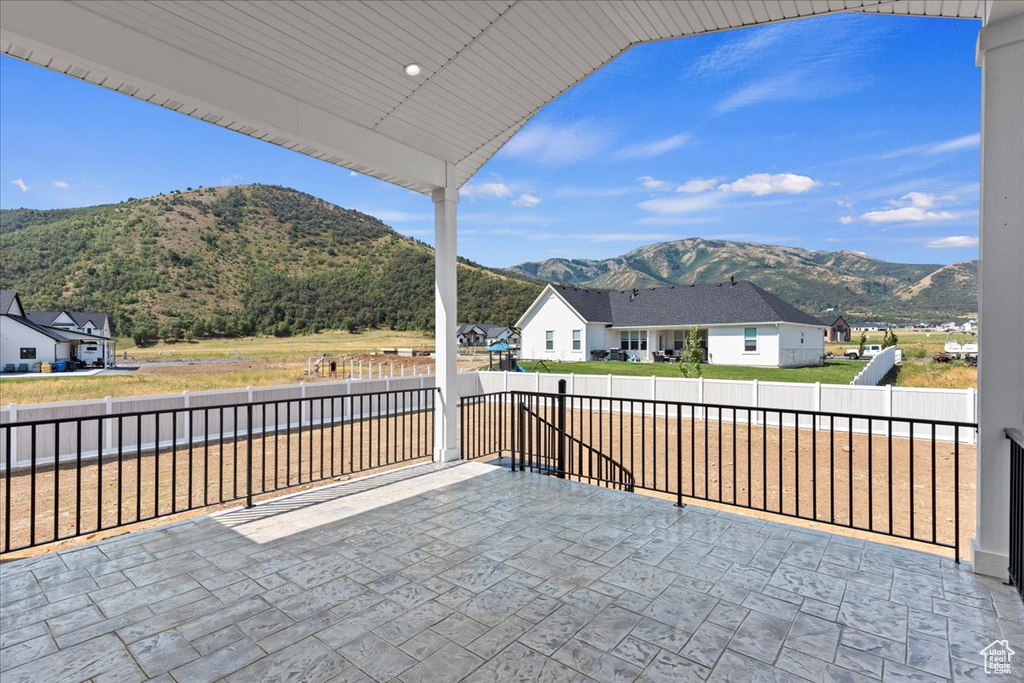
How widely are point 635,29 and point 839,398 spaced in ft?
28.8

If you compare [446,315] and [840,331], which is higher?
[840,331]

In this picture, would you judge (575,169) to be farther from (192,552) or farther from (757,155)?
(192,552)

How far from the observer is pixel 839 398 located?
905 cm

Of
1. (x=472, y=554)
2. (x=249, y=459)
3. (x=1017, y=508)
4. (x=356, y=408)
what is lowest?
(x=356, y=408)

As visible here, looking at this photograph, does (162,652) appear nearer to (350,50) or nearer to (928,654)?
(928,654)

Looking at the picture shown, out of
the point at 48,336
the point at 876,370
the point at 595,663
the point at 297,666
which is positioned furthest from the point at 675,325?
the point at 48,336

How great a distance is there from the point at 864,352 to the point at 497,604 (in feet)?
97.1

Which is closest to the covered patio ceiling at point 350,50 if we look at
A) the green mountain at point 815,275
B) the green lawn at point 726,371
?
the green lawn at point 726,371

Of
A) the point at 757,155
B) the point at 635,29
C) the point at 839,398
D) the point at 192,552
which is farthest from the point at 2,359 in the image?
the point at 757,155

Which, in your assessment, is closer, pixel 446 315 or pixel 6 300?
pixel 446 315

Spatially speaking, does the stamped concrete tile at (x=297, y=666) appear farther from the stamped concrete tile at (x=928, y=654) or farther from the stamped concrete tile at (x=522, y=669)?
the stamped concrete tile at (x=928, y=654)

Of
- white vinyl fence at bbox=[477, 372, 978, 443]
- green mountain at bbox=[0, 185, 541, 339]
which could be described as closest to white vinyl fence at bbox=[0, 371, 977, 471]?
white vinyl fence at bbox=[477, 372, 978, 443]

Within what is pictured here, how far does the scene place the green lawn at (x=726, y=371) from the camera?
14783 mm

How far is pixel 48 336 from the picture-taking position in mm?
14438
